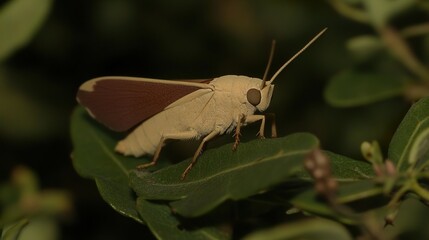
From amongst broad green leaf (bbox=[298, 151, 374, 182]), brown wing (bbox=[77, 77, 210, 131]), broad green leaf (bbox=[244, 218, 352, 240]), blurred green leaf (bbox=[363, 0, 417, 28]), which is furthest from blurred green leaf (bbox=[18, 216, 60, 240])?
blurred green leaf (bbox=[363, 0, 417, 28])

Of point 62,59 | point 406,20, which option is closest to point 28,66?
point 62,59

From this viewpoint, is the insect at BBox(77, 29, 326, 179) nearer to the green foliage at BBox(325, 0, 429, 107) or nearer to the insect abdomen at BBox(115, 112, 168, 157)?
the insect abdomen at BBox(115, 112, 168, 157)

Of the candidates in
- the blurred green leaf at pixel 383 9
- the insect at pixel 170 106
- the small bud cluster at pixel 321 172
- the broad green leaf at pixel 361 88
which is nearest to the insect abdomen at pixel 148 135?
the insect at pixel 170 106

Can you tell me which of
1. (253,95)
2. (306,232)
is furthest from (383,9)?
(306,232)

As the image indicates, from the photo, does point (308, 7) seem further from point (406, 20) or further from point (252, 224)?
point (252, 224)

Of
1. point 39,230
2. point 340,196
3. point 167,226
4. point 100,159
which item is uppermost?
point 340,196

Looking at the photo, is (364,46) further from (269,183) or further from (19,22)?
(19,22)
